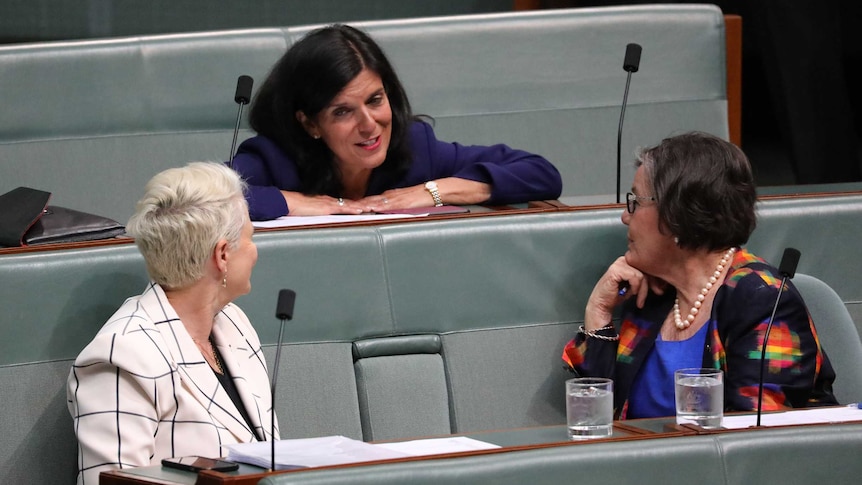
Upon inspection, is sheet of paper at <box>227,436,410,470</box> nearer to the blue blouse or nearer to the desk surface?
the desk surface

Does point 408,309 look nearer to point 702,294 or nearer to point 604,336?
point 604,336

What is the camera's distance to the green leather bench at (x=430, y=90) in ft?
10.2

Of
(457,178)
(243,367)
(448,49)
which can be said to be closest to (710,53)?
(448,49)

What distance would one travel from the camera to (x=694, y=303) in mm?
2191

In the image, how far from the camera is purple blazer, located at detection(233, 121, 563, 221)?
271cm

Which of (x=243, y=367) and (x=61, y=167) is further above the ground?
(x=61, y=167)

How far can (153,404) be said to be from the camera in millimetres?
1781

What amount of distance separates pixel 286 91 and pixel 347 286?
643 mm

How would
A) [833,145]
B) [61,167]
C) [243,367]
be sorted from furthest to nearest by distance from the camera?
[833,145] < [61,167] < [243,367]

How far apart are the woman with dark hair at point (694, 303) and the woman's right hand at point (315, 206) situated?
0.58 metres

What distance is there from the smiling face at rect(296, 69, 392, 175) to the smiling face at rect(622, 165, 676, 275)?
0.67m

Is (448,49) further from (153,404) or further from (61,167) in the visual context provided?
(153,404)

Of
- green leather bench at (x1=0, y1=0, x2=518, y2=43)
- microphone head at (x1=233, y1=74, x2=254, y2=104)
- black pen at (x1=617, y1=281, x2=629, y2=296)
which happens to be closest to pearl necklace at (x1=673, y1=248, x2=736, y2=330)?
black pen at (x1=617, y1=281, x2=629, y2=296)

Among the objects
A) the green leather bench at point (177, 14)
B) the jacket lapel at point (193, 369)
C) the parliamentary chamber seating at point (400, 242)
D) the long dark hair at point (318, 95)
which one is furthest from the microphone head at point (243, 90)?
the green leather bench at point (177, 14)
